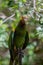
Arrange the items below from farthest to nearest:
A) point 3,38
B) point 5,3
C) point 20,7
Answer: point 5,3 → point 20,7 → point 3,38

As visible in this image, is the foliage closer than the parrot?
No

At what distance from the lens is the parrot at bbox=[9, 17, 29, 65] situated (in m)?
1.36

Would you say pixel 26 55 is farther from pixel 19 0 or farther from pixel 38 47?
pixel 19 0

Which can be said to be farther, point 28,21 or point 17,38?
point 28,21

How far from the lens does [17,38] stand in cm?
142

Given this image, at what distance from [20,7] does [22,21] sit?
2.36 feet

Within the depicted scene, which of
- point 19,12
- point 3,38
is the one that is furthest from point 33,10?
point 3,38

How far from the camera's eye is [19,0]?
6.70 feet

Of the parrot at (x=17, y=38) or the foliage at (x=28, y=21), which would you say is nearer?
the parrot at (x=17, y=38)

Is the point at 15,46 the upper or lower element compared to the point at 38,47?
upper

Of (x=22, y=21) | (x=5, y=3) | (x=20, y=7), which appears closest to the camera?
(x=22, y=21)

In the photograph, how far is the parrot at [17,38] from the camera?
136 cm

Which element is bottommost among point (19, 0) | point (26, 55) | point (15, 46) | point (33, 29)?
point (26, 55)

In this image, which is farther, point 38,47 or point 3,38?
point 38,47
